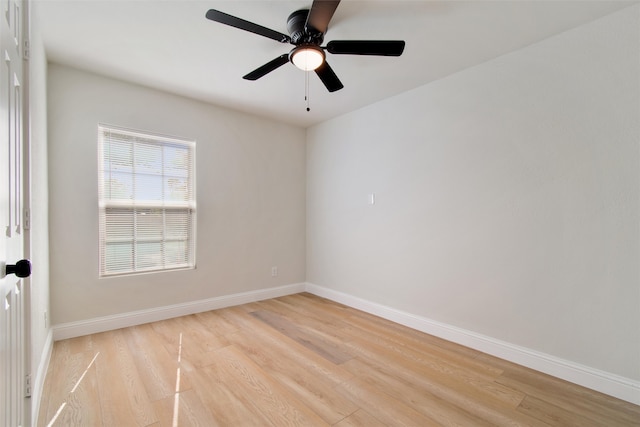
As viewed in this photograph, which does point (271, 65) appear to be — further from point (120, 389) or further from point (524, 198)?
point (120, 389)

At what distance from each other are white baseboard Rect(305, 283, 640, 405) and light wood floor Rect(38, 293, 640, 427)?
0.07m

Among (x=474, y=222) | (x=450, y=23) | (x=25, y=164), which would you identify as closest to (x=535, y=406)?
(x=474, y=222)

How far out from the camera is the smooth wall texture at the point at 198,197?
2.76m

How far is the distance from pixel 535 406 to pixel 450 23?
8.74 ft

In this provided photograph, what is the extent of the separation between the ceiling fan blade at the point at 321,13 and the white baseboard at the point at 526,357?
2792 millimetres

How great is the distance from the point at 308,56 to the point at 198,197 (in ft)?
7.31

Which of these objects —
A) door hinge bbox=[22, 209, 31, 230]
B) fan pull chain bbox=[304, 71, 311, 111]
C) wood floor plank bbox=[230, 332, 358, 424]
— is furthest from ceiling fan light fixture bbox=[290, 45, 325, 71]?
wood floor plank bbox=[230, 332, 358, 424]

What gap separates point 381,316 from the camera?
3.47 m

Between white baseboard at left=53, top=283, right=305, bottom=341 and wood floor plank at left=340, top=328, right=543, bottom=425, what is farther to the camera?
white baseboard at left=53, top=283, right=305, bottom=341

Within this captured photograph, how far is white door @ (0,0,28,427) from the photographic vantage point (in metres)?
0.94

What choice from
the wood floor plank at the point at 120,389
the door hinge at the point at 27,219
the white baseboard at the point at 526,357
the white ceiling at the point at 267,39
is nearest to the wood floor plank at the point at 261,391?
the wood floor plank at the point at 120,389

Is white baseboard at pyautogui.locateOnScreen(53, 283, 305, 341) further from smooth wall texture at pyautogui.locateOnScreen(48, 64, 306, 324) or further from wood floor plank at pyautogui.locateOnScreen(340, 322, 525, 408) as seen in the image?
wood floor plank at pyautogui.locateOnScreen(340, 322, 525, 408)

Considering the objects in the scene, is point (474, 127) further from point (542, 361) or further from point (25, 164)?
point (25, 164)

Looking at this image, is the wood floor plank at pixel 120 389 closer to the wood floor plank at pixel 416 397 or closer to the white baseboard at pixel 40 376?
the white baseboard at pixel 40 376
